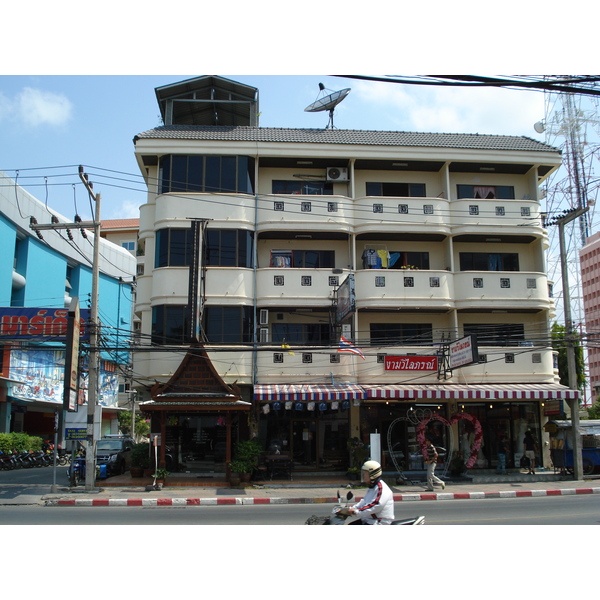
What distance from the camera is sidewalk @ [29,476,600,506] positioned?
1845cm

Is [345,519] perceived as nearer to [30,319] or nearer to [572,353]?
[572,353]

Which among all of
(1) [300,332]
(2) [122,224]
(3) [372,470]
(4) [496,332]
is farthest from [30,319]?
(2) [122,224]

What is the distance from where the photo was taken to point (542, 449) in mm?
26641

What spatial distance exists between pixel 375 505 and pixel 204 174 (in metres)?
20.4

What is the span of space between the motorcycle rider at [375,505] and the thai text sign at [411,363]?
56.6ft

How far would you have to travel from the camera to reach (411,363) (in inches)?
992

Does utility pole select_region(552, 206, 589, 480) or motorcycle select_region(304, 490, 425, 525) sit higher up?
utility pole select_region(552, 206, 589, 480)

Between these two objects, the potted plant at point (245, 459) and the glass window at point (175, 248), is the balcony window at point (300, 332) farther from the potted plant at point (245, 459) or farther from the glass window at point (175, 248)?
the potted plant at point (245, 459)

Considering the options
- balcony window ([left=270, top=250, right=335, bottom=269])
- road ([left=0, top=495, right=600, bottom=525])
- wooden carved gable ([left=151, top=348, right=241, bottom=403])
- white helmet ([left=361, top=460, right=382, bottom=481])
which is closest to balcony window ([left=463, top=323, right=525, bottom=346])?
balcony window ([left=270, top=250, right=335, bottom=269])

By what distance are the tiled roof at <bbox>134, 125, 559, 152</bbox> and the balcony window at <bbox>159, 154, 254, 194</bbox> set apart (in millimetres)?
879

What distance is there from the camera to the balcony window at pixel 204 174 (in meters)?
25.7

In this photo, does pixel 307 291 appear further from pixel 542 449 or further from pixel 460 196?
pixel 542 449

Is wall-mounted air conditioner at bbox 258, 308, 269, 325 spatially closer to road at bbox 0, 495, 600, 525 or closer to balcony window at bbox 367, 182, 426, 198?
balcony window at bbox 367, 182, 426, 198

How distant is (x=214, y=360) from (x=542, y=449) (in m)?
15.0
